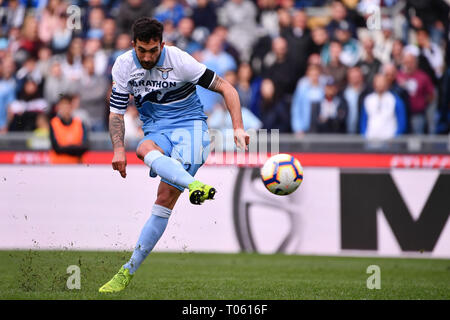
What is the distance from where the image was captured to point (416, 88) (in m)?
14.7

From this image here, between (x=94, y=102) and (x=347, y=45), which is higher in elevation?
(x=347, y=45)

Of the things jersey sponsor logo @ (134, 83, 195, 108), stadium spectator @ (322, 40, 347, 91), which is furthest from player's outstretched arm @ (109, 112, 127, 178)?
stadium spectator @ (322, 40, 347, 91)

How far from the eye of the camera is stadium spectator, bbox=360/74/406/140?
14203mm

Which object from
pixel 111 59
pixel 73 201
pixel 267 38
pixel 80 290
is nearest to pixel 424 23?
pixel 267 38

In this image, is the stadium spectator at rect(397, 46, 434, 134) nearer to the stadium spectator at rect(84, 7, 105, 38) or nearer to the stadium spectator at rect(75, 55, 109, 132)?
the stadium spectator at rect(75, 55, 109, 132)

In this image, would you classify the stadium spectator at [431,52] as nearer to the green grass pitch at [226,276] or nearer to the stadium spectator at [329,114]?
the stadium spectator at [329,114]

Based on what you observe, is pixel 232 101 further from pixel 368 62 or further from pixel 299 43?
pixel 299 43

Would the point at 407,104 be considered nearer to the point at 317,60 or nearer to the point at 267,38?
the point at 317,60

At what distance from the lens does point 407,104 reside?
14375 mm

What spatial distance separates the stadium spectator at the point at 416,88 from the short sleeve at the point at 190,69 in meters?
7.78

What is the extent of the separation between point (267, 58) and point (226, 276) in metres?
7.29

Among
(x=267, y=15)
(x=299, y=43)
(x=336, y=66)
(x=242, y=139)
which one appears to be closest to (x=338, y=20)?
(x=299, y=43)

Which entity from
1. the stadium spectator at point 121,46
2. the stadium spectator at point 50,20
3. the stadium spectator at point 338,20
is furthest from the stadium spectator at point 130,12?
the stadium spectator at point 338,20

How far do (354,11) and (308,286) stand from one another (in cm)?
Answer: 904
